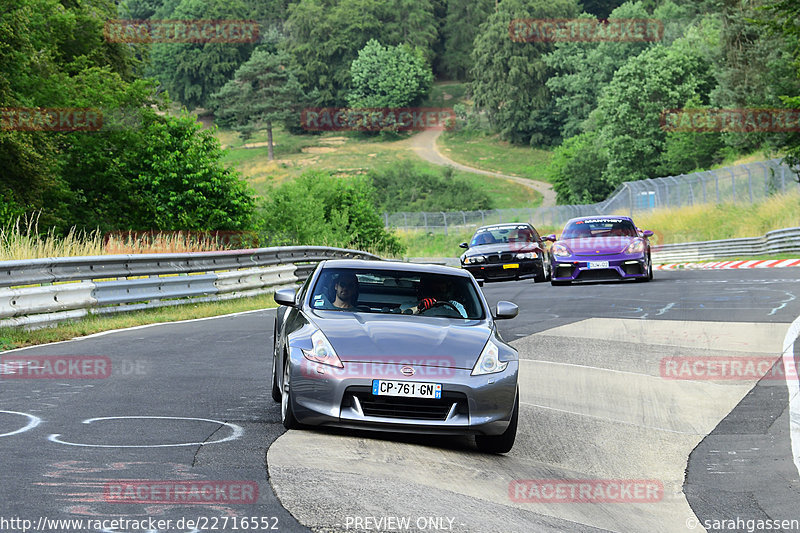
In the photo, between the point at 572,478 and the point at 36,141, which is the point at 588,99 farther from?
the point at 572,478

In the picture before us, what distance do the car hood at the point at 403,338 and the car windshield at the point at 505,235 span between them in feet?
64.3

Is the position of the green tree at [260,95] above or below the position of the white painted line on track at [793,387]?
below

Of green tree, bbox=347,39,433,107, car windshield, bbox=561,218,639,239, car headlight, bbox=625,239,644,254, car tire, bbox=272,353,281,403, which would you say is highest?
car tire, bbox=272,353,281,403

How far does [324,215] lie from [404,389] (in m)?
35.9

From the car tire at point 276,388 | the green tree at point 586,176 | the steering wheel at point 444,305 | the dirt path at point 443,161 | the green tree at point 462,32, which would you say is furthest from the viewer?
the green tree at point 462,32

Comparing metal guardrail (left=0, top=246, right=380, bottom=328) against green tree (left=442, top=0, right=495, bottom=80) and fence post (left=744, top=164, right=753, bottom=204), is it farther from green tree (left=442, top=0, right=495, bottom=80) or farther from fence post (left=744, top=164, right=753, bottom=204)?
green tree (left=442, top=0, right=495, bottom=80)

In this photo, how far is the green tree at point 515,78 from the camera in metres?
133

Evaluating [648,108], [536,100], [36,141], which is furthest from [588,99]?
[36,141]

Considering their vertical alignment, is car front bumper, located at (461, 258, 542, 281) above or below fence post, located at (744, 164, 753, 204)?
above

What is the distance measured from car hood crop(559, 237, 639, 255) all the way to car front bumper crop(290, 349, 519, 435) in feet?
55.9

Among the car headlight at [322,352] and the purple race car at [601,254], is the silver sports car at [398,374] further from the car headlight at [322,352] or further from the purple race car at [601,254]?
the purple race car at [601,254]

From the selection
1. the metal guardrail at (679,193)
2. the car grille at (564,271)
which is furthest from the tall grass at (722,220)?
the car grille at (564,271)

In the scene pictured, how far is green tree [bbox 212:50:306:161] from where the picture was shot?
141m

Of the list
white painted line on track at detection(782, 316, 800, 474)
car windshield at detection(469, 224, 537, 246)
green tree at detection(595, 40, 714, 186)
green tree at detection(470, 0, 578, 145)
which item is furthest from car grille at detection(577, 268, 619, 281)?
green tree at detection(470, 0, 578, 145)
